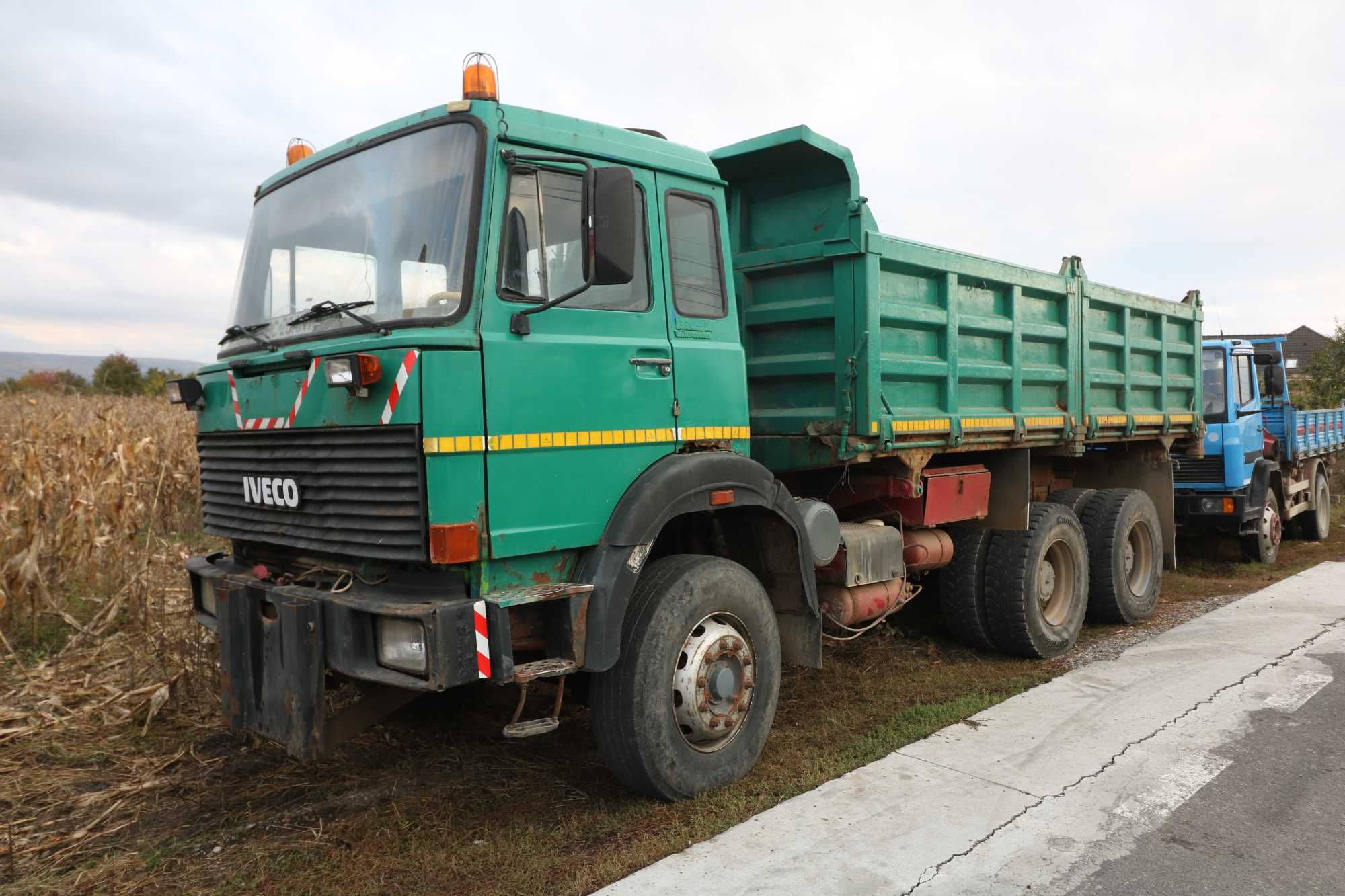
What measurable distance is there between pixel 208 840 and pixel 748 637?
2.26 m

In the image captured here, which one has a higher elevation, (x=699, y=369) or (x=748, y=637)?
(x=699, y=369)

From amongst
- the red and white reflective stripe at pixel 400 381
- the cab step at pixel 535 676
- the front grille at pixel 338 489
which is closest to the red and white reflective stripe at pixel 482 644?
the cab step at pixel 535 676

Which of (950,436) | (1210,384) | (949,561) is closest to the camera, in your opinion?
(950,436)

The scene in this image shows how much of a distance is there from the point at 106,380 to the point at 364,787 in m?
26.0

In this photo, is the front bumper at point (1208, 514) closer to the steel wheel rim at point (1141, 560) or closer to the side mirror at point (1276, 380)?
the side mirror at point (1276, 380)

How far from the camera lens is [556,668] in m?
3.31

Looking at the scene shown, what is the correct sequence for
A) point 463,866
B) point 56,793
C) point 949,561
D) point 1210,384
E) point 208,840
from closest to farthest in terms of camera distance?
point 463,866, point 208,840, point 56,793, point 949,561, point 1210,384

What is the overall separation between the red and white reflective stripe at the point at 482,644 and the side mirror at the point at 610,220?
1195 millimetres

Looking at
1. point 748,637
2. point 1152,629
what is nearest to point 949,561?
point 1152,629

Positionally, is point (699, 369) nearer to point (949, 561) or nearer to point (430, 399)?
point (430, 399)

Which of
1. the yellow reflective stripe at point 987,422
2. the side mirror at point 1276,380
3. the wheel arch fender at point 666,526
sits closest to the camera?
the wheel arch fender at point 666,526

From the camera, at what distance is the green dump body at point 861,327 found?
4879mm

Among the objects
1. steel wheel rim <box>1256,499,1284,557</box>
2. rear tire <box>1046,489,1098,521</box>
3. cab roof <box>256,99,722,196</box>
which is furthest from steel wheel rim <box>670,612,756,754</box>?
steel wheel rim <box>1256,499,1284,557</box>

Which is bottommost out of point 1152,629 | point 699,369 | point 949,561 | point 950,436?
point 1152,629
